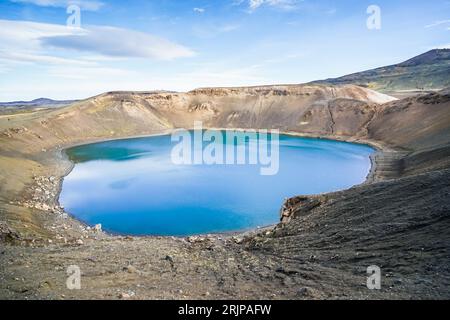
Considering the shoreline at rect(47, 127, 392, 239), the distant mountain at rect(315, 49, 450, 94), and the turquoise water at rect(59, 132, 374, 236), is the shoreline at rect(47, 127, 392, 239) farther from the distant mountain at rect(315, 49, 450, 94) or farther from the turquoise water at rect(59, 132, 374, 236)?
the distant mountain at rect(315, 49, 450, 94)

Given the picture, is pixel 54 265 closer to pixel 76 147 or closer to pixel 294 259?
pixel 294 259

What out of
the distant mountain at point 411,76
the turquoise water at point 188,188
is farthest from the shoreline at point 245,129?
the distant mountain at point 411,76

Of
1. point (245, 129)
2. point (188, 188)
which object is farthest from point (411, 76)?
point (188, 188)

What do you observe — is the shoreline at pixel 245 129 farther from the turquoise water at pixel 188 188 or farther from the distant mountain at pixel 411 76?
the distant mountain at pixel 411 76

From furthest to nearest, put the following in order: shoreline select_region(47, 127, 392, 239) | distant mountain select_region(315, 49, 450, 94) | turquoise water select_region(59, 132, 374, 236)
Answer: distant mountain select_region(315, 49, 450, 94) < turquoise water select_region(59, 132, 374, 236) < shoreline select_region(47, 127, 392, 239)

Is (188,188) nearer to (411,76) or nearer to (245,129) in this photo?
(245,129)

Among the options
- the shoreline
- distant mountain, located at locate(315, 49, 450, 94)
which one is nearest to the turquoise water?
the shoreline

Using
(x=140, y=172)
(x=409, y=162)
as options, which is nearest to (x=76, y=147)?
(x=140, y=172)
